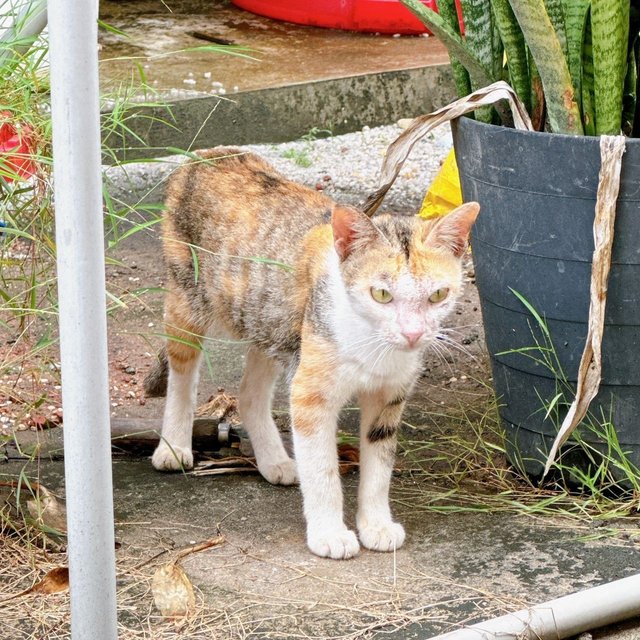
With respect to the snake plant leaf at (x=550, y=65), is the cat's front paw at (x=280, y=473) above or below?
below

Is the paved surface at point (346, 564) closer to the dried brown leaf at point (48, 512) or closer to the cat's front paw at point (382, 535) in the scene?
the cat's front paw at point (382, 535)

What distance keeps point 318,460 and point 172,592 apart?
462mm

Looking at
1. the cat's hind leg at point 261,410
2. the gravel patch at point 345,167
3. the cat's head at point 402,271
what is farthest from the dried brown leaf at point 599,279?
the gravel patch at point 345,167

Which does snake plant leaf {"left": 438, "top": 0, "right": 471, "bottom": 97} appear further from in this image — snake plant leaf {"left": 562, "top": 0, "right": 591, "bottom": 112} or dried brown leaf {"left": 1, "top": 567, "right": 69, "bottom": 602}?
dried brown leaf {"left": 1, "top": 567, "right": 69, "bottom": 602}

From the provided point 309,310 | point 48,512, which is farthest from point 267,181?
point 48,512

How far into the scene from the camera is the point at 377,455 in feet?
8.57

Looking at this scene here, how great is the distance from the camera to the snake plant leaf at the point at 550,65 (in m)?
2.54

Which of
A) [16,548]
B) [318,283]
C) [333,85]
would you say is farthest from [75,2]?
[333,85]

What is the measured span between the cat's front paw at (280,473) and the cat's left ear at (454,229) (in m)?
0.80

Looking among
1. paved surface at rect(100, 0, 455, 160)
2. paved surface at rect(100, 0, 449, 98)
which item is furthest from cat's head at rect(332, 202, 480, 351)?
paved surface at rect(100, 0, 449, 98)

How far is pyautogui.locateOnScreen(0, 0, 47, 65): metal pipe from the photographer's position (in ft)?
8.13

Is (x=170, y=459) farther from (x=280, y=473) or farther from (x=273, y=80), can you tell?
(x=273, y=80)

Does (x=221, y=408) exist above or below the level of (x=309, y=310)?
below

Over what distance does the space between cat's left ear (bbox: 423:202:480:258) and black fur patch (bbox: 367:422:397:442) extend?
45 cm
